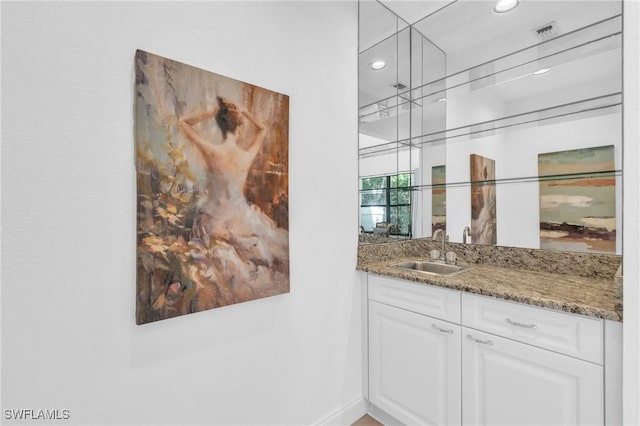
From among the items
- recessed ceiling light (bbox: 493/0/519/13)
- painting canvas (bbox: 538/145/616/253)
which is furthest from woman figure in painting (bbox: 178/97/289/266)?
recessed ceiling light (bbox: 493/0/519/13)

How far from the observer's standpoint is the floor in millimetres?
1900

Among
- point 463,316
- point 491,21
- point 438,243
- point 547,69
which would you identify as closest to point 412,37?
point 491,21

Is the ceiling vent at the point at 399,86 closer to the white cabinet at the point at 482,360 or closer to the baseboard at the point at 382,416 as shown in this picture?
the white cabinet at the point at 482,360

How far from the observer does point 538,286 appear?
4.80ft

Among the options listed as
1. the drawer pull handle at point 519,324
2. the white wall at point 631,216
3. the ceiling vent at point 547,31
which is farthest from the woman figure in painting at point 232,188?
the ceiling vent at point 547,31

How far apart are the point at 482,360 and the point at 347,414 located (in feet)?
3.04

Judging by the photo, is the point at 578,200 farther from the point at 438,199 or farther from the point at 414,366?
the point at 414,366

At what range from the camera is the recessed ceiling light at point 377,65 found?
2.21m

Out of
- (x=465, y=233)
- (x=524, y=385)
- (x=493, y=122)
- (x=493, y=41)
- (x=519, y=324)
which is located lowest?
(x=524, y=385)

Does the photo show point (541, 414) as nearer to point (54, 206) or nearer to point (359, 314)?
point (359, 314)

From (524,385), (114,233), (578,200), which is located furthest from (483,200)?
(114,233)

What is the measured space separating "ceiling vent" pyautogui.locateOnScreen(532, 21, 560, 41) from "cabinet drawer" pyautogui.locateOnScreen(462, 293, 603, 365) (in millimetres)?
1685

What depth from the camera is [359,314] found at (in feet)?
6.60

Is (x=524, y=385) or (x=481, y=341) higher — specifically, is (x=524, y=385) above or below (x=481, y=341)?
below
